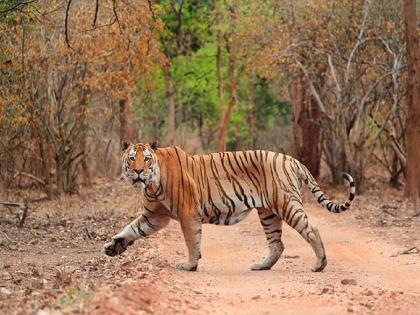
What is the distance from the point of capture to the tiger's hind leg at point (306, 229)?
11148 mm

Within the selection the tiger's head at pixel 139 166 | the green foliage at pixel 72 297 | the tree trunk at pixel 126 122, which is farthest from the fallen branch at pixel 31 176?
the green foliage at pixel 72 297

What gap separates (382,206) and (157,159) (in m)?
9.41

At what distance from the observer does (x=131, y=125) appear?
31.3 m

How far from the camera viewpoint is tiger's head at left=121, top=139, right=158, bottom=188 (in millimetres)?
10789

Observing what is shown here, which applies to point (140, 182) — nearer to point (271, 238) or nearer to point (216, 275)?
point (216, 275)

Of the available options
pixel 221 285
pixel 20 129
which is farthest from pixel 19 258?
pixel 20 129

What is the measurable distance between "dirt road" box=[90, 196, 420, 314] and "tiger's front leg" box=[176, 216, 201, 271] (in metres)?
0.16

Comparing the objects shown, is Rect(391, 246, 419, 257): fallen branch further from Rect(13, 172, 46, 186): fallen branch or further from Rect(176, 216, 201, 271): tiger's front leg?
Rect(13, 172, 46, 186): fallen branch

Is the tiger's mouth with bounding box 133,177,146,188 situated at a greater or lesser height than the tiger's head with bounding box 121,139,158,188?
lesser

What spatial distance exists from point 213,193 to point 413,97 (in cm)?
946

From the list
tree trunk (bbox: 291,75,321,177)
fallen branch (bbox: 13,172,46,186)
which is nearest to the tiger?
fallen branch (bbox: 13,172,46,186)

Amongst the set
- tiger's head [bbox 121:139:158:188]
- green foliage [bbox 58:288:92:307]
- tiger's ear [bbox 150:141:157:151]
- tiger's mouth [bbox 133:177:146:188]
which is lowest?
green foliage [bbox 58:288:92:307]

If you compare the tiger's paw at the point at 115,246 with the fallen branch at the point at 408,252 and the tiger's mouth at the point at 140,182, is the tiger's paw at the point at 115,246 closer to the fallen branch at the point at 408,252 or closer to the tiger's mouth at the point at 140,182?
the tiger's mouth at the point at 140,182

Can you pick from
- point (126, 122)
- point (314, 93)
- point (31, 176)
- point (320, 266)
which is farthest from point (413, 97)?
point (126, 122)
